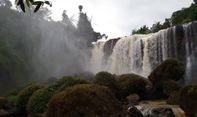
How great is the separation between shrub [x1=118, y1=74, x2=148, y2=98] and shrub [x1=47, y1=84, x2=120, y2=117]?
1019 centimetres

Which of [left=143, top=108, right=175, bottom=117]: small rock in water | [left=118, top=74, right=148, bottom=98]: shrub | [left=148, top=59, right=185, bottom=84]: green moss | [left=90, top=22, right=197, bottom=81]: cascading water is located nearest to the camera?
[left=143, top=108, right=175, bottom=117]: small rock in water

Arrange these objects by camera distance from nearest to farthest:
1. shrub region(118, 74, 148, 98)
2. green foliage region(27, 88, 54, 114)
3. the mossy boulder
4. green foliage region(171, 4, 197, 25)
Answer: green foliage region(27, 88, 54, 114), shrub region(118, 74, 148, 98), the mossy boulder, green foliage region(171, 4, 197, 25)

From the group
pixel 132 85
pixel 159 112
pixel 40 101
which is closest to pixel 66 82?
pixel 40 101

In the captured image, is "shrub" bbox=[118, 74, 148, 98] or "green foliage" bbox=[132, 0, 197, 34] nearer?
"shrub" bbox=[118, 74, 148, 98]

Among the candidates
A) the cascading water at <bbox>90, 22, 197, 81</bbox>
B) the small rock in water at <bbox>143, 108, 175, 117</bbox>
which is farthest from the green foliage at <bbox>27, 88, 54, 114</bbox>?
the cascading water at <bbox>90, 22, 197, 81</bbox>

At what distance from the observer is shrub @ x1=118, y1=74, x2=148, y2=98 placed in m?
19.7

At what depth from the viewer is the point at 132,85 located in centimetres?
2005

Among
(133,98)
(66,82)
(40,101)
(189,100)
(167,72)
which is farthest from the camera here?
(167,72)

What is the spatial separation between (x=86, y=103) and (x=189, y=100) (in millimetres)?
5992

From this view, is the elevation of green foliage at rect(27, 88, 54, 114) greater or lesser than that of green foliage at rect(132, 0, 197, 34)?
lesser

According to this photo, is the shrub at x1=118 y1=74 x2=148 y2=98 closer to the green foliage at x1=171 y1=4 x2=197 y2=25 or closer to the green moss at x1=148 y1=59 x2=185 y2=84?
the green moss at x1=148 y1=59 x2=185 y2=84

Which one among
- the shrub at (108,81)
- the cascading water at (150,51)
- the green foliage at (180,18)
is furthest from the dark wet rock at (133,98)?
the green foliage at (180,18)

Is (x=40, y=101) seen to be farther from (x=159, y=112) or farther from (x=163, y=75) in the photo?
(x=163, y=75)

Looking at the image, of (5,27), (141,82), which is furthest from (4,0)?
(141,82)
